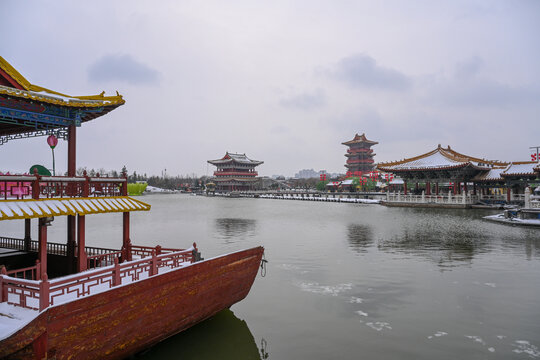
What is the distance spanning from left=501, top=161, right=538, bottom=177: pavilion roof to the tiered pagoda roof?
39367mm

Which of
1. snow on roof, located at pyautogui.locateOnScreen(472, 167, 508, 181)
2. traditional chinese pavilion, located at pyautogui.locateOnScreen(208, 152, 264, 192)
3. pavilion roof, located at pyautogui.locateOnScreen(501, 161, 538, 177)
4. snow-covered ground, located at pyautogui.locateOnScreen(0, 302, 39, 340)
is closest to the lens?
snow-covered ground, located at pyautogui.locateOnScreen(0, 302, 39, 340)

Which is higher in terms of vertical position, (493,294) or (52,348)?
(52,348)

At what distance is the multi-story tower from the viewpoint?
92.9m

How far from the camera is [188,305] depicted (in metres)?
7.32

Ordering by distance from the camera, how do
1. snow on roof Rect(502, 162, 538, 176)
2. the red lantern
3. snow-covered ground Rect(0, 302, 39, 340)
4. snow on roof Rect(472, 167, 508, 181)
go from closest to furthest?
snow-covered ground Rect(0, 302, 39, 340) < the red lantern < snow on roof Rect(502, 162, 538, 176) < snow on roof Rect(472, 167, 508, 181)

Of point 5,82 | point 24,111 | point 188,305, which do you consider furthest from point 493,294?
point 5,82

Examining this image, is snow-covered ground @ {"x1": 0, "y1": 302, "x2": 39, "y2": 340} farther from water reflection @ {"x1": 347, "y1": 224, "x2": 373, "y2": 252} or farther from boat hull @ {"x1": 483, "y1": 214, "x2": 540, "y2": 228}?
boat hull @ {"x1": 483, "y1": 214, "x2": 540, "y2": 228}

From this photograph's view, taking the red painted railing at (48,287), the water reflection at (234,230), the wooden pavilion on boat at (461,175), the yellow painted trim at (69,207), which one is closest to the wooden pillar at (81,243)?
the yellow painted trim at (69,207)

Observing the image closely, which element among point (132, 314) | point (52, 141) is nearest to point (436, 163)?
point (52, 141)

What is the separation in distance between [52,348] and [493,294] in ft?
33.7

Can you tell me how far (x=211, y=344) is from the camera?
755 cm

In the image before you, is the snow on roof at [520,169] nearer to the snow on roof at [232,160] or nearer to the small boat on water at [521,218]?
the small boat on water at [521,218]

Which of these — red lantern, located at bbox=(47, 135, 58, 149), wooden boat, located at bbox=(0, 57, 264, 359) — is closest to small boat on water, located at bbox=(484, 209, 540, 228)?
wooden boat, located at bbox=(0, 57, 264, 359)

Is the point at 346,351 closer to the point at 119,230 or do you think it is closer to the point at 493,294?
the point at 493,294
